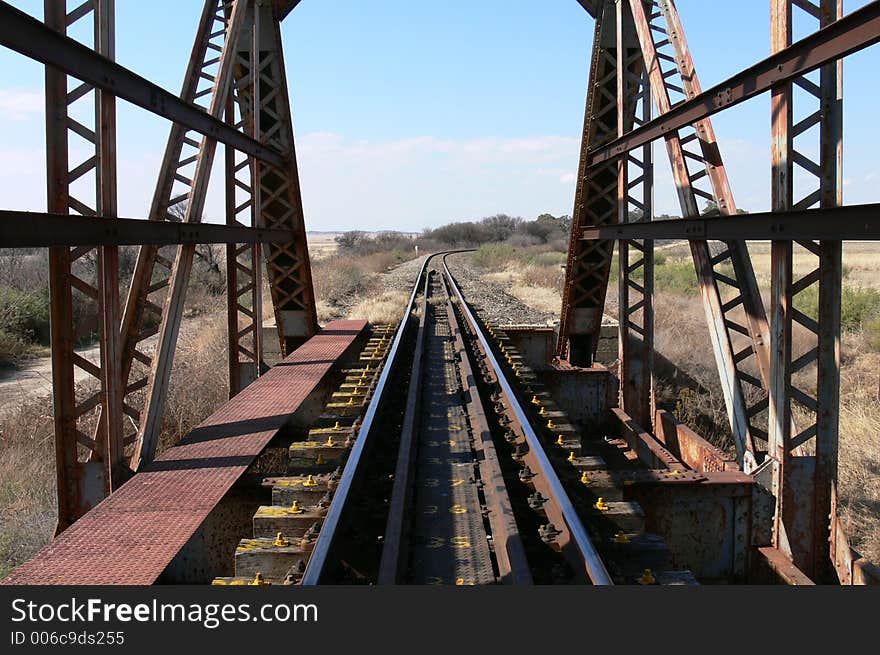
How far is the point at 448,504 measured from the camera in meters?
4.57

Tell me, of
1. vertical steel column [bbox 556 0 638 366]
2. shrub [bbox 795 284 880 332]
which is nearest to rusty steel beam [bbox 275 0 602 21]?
vertical steel column [bbox 556 0 638 366]

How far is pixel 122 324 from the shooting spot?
6.29 metres

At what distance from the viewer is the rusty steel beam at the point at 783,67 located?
395cm

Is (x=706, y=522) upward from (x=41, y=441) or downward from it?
upward

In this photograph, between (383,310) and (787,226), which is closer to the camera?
(787,226)

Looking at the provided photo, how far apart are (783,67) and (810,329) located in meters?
1.68

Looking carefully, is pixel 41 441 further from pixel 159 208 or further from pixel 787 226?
pixel 787 226

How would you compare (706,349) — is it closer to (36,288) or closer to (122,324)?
(122,324)

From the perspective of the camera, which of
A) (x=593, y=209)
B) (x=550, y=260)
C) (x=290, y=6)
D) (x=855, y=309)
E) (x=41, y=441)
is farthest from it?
(x=550, y=260)

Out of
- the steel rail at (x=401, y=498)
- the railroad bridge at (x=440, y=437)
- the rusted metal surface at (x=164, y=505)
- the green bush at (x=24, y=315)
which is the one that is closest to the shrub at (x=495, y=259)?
the green bush at (x=24, y=315)

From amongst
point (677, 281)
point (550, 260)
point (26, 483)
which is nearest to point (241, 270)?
point (26, 483)

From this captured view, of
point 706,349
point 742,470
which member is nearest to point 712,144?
point 742,470

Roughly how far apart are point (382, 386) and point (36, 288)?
19.2 metres

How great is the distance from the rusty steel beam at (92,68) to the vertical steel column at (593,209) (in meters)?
4.92
